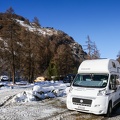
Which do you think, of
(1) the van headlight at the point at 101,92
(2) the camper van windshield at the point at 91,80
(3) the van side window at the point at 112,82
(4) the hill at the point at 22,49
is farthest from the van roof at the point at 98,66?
(4) the hill at the point at 22,49

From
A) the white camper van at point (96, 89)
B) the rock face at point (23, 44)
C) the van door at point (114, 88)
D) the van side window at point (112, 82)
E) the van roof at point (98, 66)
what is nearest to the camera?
the white camper van at point (96, 89)

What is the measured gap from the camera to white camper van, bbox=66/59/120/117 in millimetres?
10070

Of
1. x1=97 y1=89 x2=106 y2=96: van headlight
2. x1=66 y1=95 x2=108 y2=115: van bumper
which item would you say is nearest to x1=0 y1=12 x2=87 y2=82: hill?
x1=97 y1=89 x2=106 y2=96: van headlight

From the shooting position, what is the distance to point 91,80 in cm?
1141

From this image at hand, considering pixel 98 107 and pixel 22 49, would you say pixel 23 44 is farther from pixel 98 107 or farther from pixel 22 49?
pixel 98 107

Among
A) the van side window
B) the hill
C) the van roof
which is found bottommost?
the van side window

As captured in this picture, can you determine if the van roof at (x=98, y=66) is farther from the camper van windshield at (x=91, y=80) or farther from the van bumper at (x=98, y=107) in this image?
the van bumper at (x=98, y=107)

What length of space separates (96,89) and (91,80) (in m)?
1.00

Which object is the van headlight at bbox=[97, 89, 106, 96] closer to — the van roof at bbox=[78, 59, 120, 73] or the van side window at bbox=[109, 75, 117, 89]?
the van side window at bbox=[109, 75, 117, 89]

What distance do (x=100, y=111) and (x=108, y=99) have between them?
74 centimetres

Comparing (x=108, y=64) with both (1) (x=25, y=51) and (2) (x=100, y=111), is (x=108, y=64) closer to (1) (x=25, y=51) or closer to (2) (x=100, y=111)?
(2) (x=100, y=111)

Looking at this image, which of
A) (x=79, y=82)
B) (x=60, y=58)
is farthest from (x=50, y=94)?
(x=60, y=58)

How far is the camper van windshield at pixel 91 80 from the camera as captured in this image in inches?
431

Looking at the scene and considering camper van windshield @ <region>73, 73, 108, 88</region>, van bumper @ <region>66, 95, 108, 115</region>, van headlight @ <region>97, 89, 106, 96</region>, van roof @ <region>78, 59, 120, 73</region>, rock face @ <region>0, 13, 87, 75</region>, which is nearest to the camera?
van bumper @ <region>66, 95, 108, 115</region>
